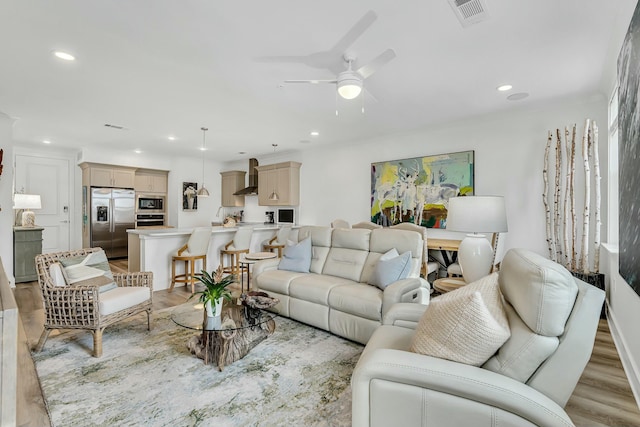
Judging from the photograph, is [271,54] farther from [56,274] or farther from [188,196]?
[188,196]

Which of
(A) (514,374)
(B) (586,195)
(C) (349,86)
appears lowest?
(A) (514,374)

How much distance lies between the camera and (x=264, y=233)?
631 cm

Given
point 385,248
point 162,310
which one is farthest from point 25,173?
point 385,248

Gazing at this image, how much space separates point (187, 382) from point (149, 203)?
674cm

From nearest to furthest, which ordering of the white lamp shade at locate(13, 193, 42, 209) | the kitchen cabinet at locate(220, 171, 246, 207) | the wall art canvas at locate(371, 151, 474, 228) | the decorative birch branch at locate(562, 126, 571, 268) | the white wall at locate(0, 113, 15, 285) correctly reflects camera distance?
1. the decorative birch branch at locate(562, 126, 571, 268)
2. the white wall at locate(0, 113, 15, 285)
3. the wall art canvas at locate(371, 151, 474, 228)
4. the white lamp shade at locate(13, 193, 42, 209)
5. the kitchen cabinet at locate(220, 171, 246, 207)

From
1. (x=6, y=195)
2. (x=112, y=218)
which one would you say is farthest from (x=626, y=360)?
(x=112, y=218)

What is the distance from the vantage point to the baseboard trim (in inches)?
81.0

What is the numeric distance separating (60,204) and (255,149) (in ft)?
14.6

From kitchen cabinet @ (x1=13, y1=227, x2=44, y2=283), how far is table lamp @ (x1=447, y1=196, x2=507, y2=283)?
6.37 m

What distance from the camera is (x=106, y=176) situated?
702 cm

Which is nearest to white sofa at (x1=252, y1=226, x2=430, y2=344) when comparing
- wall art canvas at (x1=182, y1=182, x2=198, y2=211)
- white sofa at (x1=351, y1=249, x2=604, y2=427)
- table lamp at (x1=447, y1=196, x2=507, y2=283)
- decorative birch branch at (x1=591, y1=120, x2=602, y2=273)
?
table lamp at (x1=447, y1=196, x2=507, y2=283)

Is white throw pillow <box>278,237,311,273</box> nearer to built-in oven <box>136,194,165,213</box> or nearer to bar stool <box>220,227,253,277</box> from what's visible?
bar stool <box>220,227,253,277</box>

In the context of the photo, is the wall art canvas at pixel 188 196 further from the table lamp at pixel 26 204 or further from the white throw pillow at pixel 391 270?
the white throw pillow at pixel 391 270

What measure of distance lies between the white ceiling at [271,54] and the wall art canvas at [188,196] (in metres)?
3.31
